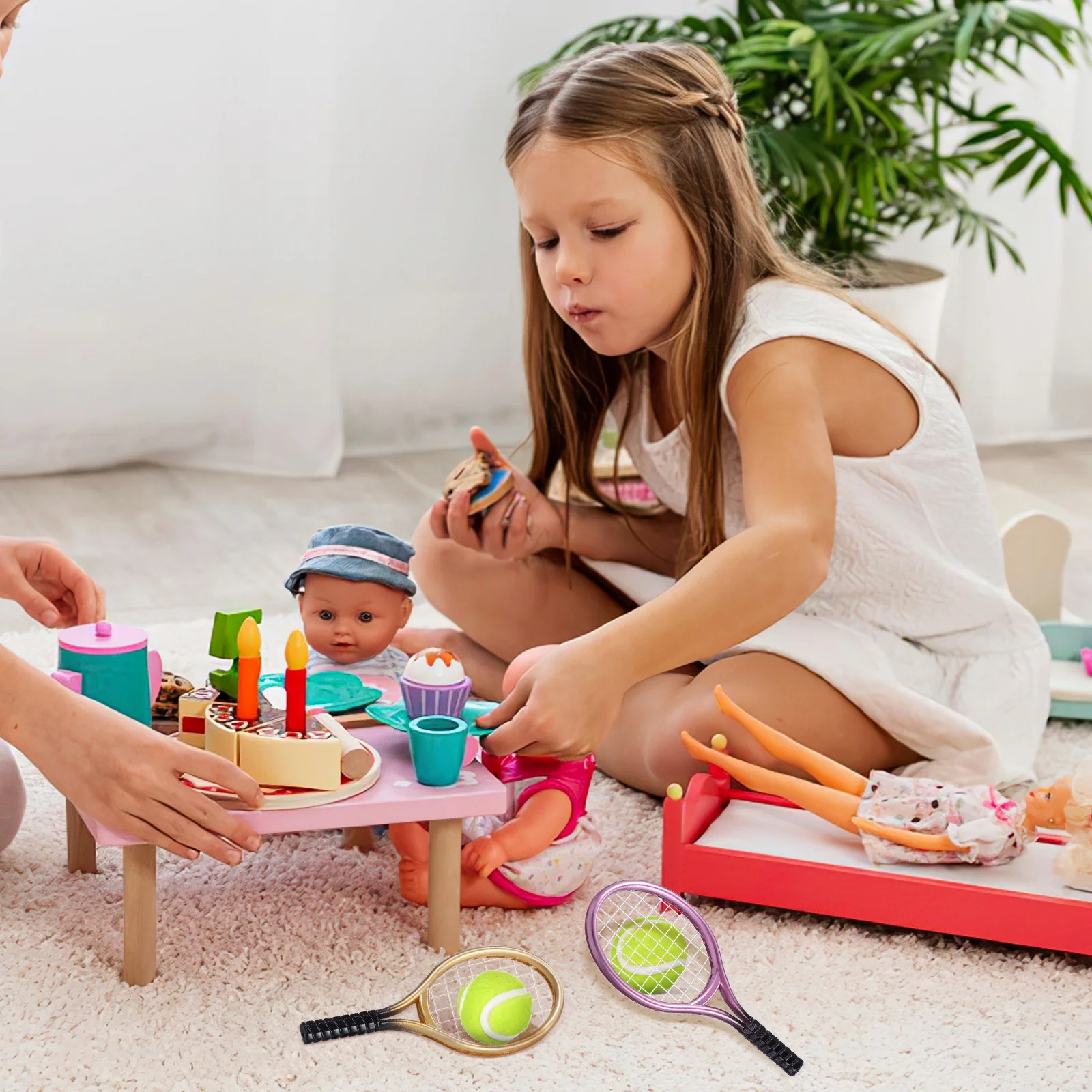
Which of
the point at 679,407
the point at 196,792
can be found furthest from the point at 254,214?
the point at 196,792

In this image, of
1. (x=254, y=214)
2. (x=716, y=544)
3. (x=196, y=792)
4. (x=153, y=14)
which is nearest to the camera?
(x=196, y=792)

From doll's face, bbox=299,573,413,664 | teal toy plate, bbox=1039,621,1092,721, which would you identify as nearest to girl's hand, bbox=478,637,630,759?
doll's face, bbox=299,573,413,664

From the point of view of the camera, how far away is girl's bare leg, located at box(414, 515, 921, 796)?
4.23 ft

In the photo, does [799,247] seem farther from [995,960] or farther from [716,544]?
[995,960]

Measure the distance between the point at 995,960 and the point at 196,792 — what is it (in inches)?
23.7

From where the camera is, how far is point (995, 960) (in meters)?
1.09

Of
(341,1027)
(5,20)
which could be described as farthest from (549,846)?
(5,20)

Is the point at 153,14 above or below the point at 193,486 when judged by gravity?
above

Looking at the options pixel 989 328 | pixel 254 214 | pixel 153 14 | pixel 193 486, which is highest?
pixel 153 14

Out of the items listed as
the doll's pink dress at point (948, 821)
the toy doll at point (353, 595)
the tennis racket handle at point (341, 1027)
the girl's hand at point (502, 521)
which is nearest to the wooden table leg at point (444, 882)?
the tennis racket handle at point (341, 1027)

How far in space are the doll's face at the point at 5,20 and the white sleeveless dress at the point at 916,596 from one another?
64 centimetres

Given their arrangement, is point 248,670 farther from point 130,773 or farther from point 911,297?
point 911,297

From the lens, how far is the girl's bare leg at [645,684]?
1.29 meters

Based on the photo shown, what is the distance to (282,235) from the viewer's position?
255 centimetres
